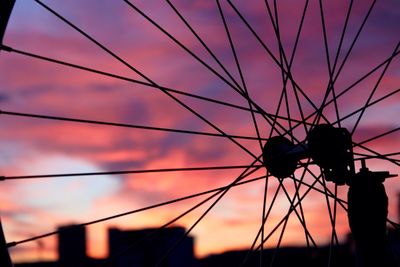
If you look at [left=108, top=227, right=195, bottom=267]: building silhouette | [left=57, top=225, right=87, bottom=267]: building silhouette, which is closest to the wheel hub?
[left=108, top=227, right=195, bottom=267]: building silhouette

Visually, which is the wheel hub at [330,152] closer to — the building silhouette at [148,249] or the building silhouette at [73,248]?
the building silhouette at [148,249]

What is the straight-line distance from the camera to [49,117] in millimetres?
4301

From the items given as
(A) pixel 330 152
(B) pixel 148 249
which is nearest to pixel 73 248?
(B) pixel 148 249

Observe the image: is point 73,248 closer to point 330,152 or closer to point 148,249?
point 148,249

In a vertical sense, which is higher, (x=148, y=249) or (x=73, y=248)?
(x=73, y=248)

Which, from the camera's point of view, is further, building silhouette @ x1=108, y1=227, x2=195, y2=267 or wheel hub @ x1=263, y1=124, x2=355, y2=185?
building silhouette @ x1=108, y1=227, x2=195, y2=267

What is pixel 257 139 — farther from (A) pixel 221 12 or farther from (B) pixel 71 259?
(B) pixel 71 259

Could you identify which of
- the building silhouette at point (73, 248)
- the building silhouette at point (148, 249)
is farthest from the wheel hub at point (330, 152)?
the building silhouette at point (73, 248)

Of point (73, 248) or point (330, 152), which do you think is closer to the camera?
point (330, 152)

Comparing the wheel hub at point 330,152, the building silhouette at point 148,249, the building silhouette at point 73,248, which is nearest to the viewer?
the wheel hub at point 330,152

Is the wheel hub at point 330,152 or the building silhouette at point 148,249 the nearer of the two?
the wheel hub at point 330,152

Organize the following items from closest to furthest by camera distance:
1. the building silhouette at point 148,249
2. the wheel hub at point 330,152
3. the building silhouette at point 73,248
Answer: the wheel hub at point 330,152 < the building silhouette at point 148,249 < the building silhouette at point 73,248

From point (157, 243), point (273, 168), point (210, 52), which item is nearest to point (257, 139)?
point (273, 168)

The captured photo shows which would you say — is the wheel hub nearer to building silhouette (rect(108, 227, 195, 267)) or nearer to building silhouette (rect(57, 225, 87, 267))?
building silhouette (rect(108, 227, 195, 267))
